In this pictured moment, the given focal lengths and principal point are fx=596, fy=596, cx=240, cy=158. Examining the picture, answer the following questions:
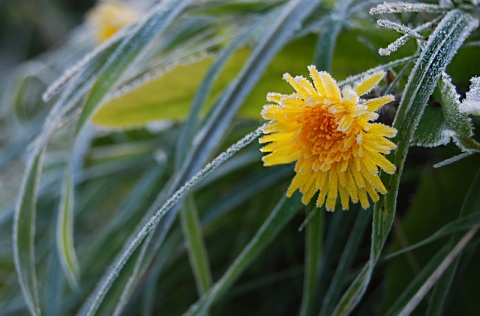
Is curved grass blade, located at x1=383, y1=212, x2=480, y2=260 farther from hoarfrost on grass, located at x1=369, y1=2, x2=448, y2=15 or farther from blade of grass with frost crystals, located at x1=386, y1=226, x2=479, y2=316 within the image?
hoarfrost on grass, located at x1=369, y1=2, x2=448, y2=15

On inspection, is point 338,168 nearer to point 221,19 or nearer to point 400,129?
point 400,129

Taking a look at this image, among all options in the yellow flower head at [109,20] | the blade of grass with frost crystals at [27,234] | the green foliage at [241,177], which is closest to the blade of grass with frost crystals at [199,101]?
the green foliage at [241,177]

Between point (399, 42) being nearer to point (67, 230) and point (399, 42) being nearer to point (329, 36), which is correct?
point (329, 36)

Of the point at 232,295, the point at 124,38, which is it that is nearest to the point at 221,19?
the point at 124,38

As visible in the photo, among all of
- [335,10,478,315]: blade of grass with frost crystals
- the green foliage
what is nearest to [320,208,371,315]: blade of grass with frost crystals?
the green foliage

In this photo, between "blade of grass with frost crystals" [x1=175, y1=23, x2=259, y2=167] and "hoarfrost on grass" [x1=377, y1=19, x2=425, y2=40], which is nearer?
"hoarfrost on grass" [x1=377, y1=19, x2=425, y2=40]

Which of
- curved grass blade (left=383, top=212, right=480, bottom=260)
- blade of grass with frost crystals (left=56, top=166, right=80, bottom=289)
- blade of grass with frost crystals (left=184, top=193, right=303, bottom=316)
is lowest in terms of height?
curved grass blade (left=383, top=212, right=480, bottom=260)

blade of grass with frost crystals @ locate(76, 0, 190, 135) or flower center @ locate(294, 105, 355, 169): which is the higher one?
blade of grass with frost crystals @ locate(76, 0, 190, 135)

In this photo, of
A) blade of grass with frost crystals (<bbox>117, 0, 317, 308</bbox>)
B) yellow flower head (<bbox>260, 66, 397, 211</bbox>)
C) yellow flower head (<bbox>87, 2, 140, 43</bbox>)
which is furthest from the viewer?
yellow flower head (<bbox>87, 2, 140, 43</bbox>)
